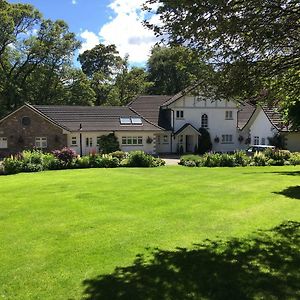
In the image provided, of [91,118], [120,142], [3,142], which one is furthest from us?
[91,118]

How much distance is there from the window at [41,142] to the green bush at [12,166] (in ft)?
50.8

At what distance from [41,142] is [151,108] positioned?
1489 cm

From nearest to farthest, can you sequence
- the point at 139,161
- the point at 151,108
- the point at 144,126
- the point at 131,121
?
the point at 139,161, the point at 144,126, the point at 131,121, the point at 151,108

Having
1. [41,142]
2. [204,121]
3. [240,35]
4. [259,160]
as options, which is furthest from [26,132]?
[240,35]

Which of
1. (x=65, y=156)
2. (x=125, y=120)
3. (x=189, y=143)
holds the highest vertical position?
(x=125, y=120)

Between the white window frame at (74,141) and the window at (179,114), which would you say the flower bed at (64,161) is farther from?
the window at (179,114)

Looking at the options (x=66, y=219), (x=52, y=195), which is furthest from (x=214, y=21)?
(x=52, y=195)

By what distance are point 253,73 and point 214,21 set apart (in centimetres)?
210

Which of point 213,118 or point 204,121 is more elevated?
point 213,118

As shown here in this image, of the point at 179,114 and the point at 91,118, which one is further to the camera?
the point at 179,114

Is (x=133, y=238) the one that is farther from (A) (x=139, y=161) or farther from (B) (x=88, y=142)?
(B) (x=88, y=142)

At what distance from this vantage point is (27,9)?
58188 millimetres

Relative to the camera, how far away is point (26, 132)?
45.1 meters

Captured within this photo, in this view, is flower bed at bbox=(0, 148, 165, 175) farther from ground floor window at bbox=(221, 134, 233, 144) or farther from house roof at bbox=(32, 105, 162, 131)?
ground floor window at bbox=(221, 134, 233, 144)
